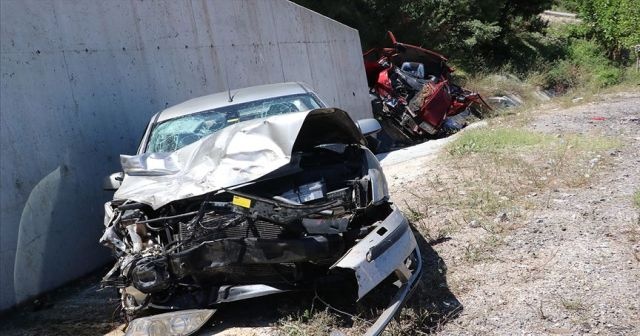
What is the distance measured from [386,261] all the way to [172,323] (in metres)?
1.58

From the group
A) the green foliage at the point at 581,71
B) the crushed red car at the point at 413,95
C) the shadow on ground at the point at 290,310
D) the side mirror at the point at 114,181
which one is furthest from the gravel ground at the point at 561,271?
the green foliage at the point at 581,71

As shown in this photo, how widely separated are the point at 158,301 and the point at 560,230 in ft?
11.6

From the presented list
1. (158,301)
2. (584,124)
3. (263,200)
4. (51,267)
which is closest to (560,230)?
(263,200)

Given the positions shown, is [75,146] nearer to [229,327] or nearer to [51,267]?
[51,267]

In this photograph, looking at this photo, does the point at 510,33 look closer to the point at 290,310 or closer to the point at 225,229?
the point at 290,310

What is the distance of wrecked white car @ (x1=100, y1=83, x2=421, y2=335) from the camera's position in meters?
4.28

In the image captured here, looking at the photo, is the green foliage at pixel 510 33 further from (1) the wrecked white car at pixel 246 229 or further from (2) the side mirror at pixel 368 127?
(1) the wrecked white car at pixel 246 229

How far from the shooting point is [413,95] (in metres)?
14.3

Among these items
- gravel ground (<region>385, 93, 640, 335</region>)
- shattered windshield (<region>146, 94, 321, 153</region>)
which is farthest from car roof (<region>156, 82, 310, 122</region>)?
gravel ground (<region>385, 93, 640, 335</region>)

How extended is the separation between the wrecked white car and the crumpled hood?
11mm

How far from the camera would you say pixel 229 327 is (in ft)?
15.0

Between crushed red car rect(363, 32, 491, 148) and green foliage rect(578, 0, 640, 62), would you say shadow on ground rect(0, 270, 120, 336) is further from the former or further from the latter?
green foliage rect(578, 0, 640, 62)

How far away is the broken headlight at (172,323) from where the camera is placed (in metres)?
4.36

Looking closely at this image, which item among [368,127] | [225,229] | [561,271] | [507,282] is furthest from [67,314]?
[561,271]
